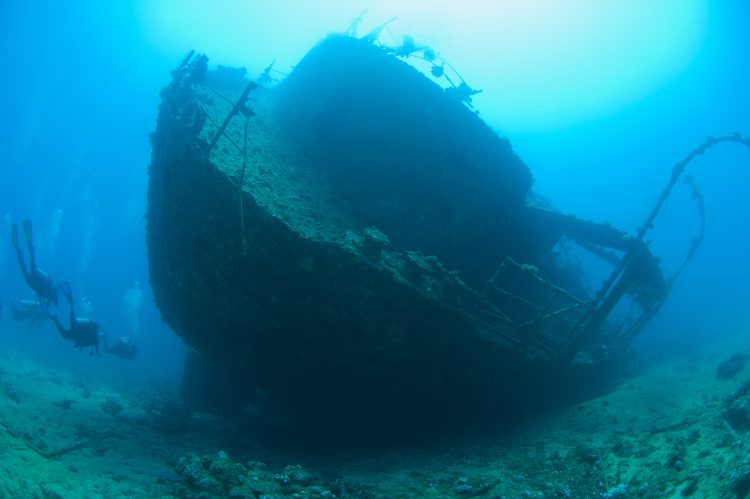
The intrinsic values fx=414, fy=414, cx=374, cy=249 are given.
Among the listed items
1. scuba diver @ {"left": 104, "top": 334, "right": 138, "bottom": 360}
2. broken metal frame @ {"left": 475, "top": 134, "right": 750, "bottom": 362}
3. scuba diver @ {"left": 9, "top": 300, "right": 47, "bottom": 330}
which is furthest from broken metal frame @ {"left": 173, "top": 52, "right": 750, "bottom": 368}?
scuba diver @ {"left": 9, "top": 300, "right": 47, "bottom": 330}

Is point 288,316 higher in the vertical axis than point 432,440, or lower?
higher

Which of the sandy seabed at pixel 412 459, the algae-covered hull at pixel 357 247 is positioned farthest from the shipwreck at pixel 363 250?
the sandy seabed at pixel 412 459

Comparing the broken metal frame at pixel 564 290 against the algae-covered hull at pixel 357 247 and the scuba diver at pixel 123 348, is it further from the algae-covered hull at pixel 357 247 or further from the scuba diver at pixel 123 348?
the scuba diver at pixel 123 348

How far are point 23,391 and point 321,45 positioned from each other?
45.2 ft

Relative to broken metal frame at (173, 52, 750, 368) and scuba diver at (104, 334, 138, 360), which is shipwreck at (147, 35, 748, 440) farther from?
scuba diver at (104, 334, 138, 360)

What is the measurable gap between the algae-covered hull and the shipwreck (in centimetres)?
4

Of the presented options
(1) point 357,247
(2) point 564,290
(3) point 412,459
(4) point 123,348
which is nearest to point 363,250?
(1) point 357,247

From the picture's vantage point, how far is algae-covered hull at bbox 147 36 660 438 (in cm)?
731

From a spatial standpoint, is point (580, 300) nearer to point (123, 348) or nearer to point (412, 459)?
Answer: point (412, 459)

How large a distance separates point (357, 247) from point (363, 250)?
0.12 m

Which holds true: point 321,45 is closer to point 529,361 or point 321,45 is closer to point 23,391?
point 529,361

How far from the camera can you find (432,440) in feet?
28.5

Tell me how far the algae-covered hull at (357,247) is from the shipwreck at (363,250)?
4cm

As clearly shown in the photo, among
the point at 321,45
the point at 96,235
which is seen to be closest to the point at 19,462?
the point at 321,45
